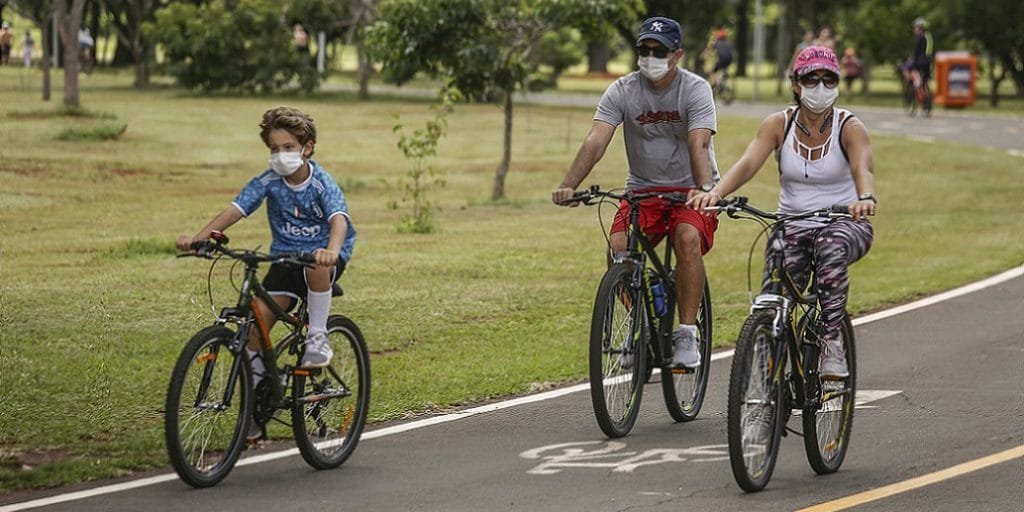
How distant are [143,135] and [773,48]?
80.8 metres

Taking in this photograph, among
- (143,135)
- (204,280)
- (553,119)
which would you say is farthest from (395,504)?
(553,119)

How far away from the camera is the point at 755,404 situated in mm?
7789

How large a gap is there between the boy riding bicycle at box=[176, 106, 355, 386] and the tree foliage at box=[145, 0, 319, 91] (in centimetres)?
4096

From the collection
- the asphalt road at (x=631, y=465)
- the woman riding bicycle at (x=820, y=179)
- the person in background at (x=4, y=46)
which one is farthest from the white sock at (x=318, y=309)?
the person in background at (x=4, y=46)

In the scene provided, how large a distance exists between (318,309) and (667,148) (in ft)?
6.78

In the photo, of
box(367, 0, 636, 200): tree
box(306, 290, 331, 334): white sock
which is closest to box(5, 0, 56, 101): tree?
box(367, 0, 636, 200): tree

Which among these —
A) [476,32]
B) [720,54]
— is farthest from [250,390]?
[720,54]

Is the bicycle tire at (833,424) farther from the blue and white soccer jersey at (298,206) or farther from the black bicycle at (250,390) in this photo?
the blue and white soccer jersey at (298,206)

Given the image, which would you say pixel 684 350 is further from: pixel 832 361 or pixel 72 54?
pixel 72 54

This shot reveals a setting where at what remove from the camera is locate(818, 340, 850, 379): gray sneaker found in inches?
330

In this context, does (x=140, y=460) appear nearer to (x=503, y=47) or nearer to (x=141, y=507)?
(x=141, y=507)

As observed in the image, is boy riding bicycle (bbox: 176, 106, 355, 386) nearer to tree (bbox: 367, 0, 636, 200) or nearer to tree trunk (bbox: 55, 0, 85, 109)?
tree (bbox: 367, 0, 636, 200)

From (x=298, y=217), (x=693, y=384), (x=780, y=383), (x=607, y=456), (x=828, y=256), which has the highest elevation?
(x=298, y=217)

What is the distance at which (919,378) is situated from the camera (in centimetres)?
1114
